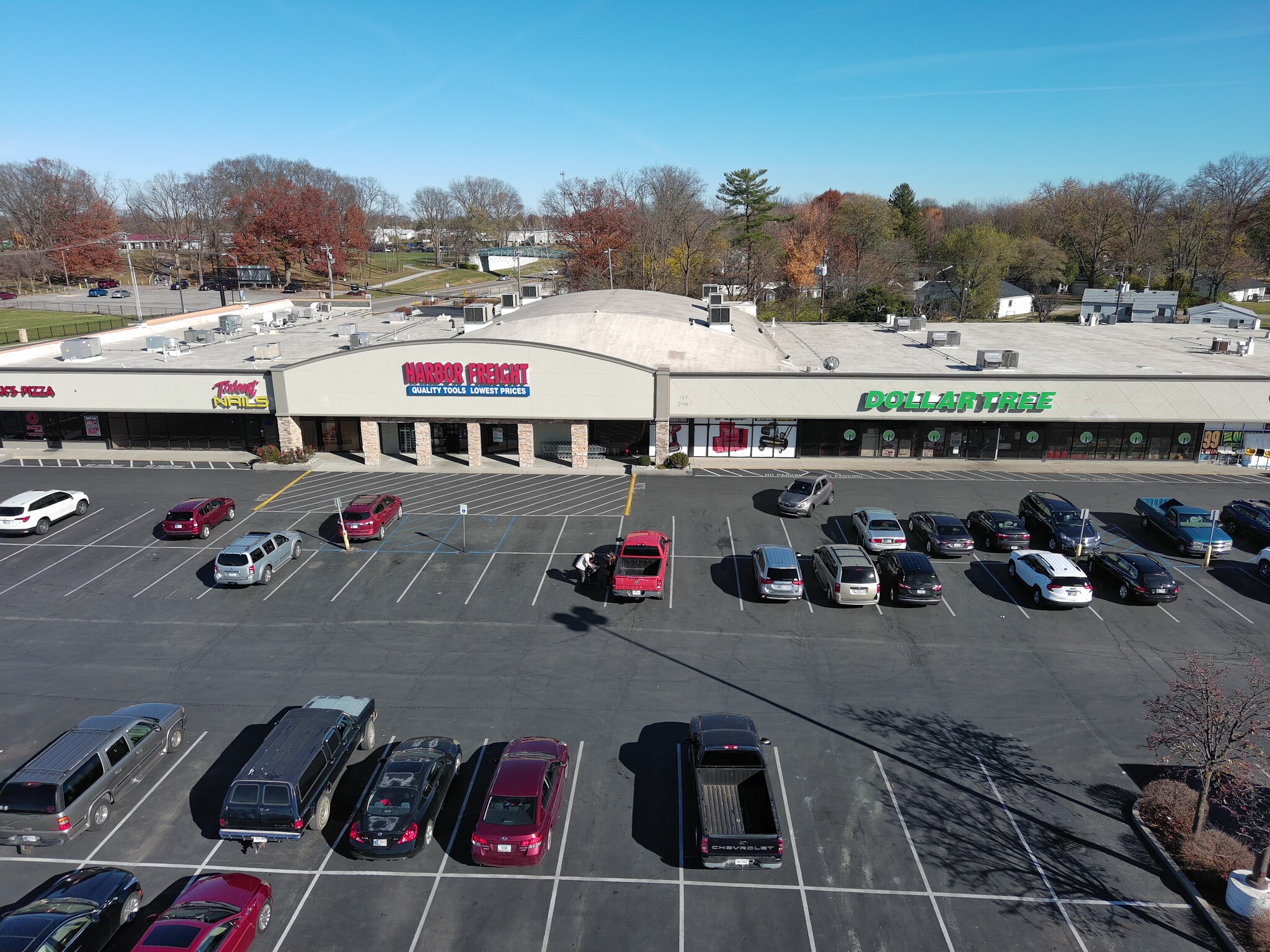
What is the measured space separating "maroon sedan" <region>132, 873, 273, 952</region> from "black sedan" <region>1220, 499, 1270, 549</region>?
1419 inches

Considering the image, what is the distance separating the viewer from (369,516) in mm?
31078

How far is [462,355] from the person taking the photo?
38688 millimetres

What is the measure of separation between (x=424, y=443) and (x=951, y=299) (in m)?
73.2

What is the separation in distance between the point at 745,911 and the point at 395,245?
6997 inches

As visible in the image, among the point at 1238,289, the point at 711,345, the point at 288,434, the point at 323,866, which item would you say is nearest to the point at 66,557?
the point at 288,434

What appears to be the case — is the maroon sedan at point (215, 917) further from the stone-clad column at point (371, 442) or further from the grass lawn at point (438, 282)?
the grass lawn at point (438, 282)

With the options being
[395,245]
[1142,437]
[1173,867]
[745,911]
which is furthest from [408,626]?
[395,245]

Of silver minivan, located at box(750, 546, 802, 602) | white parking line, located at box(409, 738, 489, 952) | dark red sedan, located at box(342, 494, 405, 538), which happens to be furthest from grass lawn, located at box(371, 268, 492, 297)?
white parking line, located at box(409, 738, 489, 952)

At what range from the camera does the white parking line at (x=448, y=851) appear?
13984 mm

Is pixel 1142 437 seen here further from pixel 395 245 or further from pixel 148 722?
pixel 395 245

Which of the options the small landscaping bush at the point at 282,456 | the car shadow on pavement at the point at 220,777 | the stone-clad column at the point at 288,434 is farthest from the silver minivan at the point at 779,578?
the stone-clad column at the point at 288,434

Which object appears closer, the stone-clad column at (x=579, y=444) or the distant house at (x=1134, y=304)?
the stone-clad column at (x=579, y=444)

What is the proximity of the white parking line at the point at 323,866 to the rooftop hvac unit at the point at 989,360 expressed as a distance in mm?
35989

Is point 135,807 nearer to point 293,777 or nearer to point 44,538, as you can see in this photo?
point 293,777
